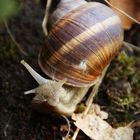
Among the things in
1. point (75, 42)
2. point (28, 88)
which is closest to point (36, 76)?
point (28, 88)

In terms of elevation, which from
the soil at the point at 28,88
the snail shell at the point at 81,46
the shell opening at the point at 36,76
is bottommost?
the soil at the point at 28,88

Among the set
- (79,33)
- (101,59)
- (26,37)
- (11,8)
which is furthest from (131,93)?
(11,8)

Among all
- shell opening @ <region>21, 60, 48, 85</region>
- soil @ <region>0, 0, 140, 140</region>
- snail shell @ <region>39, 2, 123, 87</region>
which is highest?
snail shell @ <region>39, 2, 123, 87</region>

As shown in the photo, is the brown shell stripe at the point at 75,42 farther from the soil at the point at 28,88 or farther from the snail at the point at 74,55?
the soil at the point at 28,88

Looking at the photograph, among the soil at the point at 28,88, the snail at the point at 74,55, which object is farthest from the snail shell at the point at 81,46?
the soil at the point at 28,88

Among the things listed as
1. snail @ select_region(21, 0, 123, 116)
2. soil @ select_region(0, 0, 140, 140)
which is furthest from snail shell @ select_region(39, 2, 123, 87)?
soil @ select_region(0, 0, 140, 140)

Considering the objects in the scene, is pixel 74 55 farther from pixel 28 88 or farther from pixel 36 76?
pixel 28 88

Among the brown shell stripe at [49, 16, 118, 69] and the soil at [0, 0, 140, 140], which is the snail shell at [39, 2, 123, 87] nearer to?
the brown shell stripe at [49, 16, 118, 69]
